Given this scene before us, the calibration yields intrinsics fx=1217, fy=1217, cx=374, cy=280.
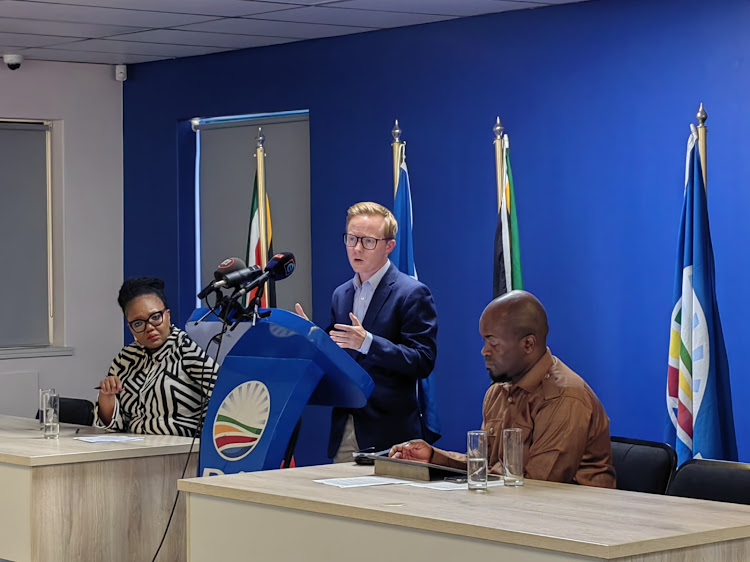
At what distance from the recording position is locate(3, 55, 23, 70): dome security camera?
7102mm

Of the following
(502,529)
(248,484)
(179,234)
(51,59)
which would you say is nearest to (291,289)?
(179,234)

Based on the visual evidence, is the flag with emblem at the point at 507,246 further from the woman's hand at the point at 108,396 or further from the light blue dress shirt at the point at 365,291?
the woman's hand at the point at 108,396

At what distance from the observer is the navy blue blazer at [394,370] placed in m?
4.35

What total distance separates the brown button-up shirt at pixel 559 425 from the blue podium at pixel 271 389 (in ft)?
1.89

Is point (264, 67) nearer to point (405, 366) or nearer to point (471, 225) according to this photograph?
point (471, 225)

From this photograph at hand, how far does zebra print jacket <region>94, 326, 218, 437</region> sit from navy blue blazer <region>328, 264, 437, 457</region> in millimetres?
509

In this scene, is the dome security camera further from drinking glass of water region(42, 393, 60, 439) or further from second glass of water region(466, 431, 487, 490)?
second glass of water region(466, 431, 487, 490)

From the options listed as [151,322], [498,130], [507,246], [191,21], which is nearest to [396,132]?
[498,130]

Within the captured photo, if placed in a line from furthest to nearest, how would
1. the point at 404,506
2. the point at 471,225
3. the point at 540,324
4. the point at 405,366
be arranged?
the point at 471,225 < the point at 405,366 < the point at 540,324 < the point at 404,506

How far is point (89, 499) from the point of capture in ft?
13.5

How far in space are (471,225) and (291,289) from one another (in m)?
1.46

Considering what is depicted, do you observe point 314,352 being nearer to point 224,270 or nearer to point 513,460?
point 224,270

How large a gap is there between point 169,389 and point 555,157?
232 cm

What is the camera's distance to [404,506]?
284 cm
